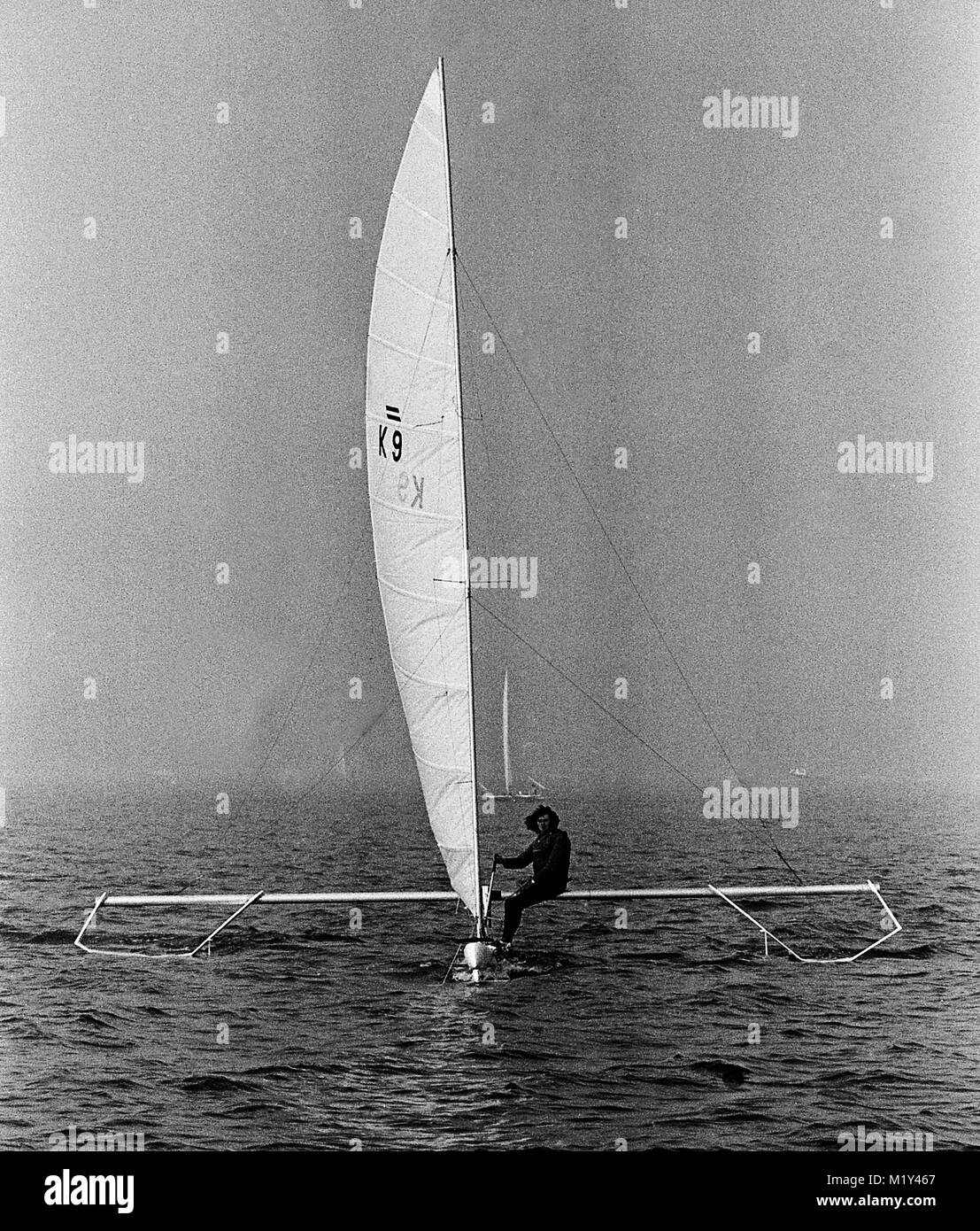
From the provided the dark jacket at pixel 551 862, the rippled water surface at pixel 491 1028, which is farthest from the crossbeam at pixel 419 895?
the rippled water surface at pixel 491 1028

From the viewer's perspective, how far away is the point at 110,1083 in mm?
10477

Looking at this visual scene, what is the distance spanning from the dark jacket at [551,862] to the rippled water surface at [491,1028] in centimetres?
91

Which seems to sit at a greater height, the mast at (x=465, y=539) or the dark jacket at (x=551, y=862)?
the mast at (x=465, y=539)

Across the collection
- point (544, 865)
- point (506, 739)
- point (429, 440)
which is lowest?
point (544, 865)

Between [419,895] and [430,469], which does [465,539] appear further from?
[419,895]

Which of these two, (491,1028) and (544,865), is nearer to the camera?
(491,1028)

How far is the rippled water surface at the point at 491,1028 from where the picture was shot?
9.56 metres

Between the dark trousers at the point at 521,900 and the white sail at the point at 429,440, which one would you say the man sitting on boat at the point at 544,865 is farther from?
the white sail at the point at 429,440

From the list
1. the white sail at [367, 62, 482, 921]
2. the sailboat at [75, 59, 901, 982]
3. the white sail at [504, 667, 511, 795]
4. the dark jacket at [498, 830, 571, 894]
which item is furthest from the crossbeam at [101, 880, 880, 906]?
the white sail at [504, 667, 511, 795]

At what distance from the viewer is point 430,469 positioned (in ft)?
41.7

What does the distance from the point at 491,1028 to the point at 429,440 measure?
489 cm

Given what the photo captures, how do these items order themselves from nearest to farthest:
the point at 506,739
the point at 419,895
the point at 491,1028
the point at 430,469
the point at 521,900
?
the point at 491,1028
the point at 521,900
the point at 430,469
the point at 419,895
the point at 506,739

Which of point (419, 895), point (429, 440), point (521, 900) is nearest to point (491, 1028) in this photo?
point (521, 900)
